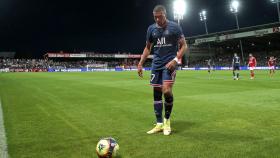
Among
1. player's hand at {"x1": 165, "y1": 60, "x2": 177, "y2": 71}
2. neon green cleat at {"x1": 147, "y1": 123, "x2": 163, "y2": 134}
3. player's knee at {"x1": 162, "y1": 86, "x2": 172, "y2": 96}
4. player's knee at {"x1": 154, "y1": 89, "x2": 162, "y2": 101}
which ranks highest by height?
player's hand at {"x1": 165, "y1": 60, "x2": 177, "y2": 71}

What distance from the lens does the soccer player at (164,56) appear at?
6934 millimetres

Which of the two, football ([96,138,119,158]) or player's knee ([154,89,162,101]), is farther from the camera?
player's knee ([154,89,162,101])

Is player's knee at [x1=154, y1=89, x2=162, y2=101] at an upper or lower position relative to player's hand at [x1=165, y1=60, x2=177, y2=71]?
lower

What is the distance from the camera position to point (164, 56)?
23.3ft

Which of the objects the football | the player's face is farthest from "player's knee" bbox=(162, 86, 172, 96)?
the football

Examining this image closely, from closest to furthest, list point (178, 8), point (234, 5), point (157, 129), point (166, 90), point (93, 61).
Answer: point (166, 90), point (157, 129), point (178, 8), point (234, 5), point (93, 61)

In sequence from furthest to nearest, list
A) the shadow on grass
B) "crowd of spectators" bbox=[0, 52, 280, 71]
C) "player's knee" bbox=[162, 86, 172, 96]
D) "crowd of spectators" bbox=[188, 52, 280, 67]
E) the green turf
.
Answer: "crowd of spectators" bbox=[0, 52, 280, 71] → "crowd of spectators" bbox=[188, 52, 280, 67] → the shadow on grass → "player's knee" bbox=[162, 86, 172, 96] → the green turf

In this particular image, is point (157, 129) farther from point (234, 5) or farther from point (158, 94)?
point (234, 5)

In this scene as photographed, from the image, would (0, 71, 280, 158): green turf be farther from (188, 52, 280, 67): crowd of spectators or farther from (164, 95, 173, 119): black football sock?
(188, 52, 280, 67): crowd of spectators

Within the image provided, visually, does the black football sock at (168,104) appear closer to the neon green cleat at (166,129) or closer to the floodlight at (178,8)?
the neon green cleat at (166,129)

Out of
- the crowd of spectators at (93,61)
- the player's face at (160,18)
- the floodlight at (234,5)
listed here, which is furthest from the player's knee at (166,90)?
the crowd of spectators at (93,61)

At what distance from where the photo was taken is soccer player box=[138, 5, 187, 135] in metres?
6.93

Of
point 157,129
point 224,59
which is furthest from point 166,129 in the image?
point 224,59

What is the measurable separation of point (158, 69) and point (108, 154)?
103 inches
